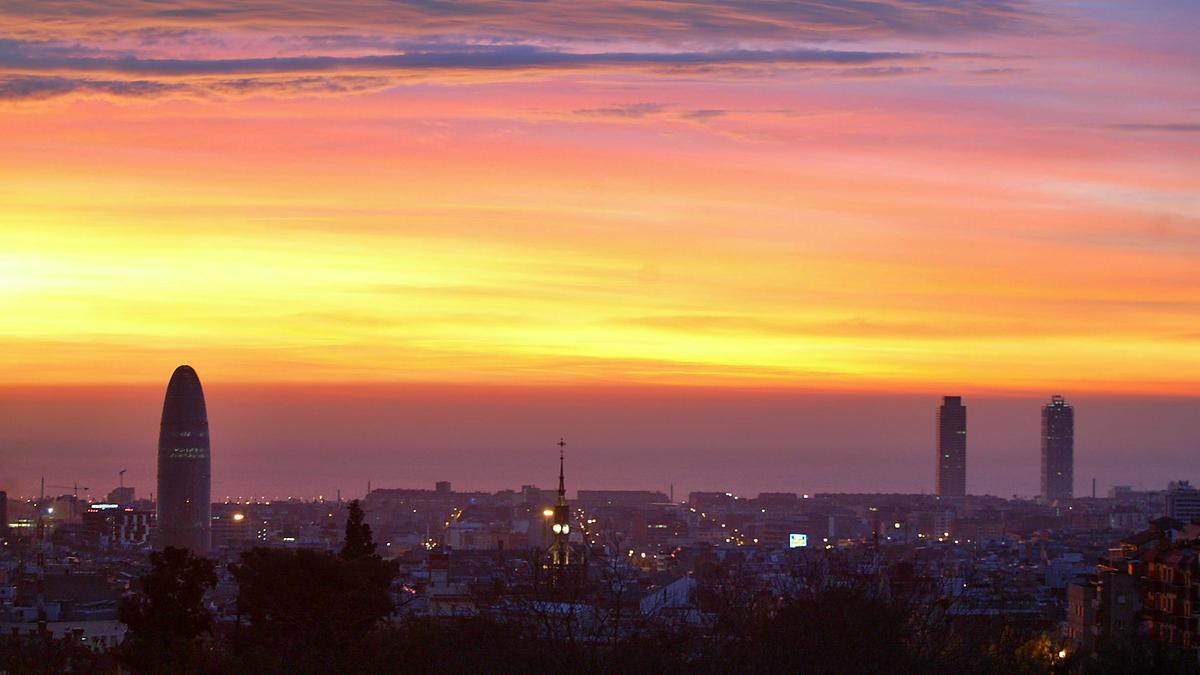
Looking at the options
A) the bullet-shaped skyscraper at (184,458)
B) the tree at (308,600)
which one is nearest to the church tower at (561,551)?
the tree at (308,600)

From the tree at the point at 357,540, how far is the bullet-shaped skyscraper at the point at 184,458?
93.2m

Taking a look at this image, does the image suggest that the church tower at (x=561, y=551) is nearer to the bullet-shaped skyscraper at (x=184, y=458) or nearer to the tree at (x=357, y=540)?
the tree at (x=357, y=540)

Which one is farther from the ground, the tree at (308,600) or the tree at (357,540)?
the tree at (357,540)

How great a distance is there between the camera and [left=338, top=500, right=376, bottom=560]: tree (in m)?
31.0

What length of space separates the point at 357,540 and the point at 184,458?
318 ft

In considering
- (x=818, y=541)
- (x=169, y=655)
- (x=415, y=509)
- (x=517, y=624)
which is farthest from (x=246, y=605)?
(x=415, y=509)

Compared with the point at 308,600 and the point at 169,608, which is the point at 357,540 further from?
the point at 169,608

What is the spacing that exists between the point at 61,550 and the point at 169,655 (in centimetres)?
7781

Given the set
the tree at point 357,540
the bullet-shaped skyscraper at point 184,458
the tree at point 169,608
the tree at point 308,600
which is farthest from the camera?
the bullet-shaped skyscraper at point 184,458

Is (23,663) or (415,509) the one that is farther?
(415,509)

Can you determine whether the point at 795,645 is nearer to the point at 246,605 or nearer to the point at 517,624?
the point at 517,624

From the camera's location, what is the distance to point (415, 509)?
576 feet

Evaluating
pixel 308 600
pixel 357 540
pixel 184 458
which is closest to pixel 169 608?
pixel 308 600

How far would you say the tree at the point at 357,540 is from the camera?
31031mm
